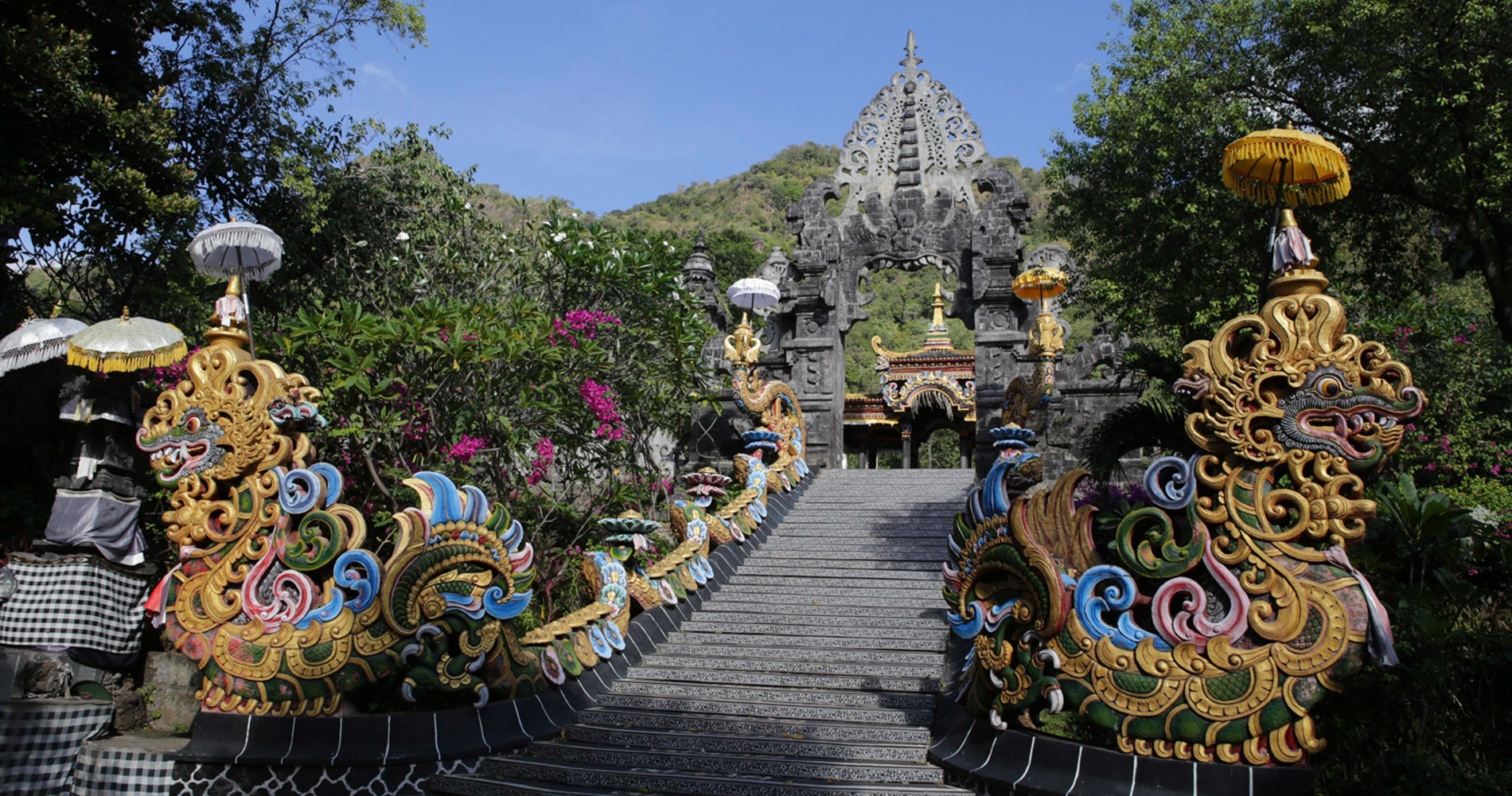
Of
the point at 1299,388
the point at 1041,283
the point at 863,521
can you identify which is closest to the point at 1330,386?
the point at 1299,388

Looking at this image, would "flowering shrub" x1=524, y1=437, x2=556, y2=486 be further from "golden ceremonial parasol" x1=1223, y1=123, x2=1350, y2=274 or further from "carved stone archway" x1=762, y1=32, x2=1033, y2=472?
"golden ceremonial parasol" x1=1223, y1=123, x2=1350, y2=274

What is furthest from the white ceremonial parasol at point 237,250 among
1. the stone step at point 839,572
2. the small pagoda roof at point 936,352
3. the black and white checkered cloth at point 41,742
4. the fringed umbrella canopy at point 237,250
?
the small pagoda roof at point 936,352

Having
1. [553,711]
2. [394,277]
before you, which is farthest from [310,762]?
[394,277]

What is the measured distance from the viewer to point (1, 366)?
7051mm

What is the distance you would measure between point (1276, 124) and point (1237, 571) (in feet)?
23.0

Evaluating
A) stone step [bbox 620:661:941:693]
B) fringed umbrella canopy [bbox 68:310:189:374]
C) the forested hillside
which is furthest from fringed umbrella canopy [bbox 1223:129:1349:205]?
the forested hillside

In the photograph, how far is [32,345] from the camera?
7.04 m

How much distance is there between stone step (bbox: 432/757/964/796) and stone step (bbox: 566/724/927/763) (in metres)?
0.27

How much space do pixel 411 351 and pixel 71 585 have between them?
3241mm

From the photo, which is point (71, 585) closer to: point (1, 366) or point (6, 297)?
point (1, 366)

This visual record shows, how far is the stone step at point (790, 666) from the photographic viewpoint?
6250 millimetres

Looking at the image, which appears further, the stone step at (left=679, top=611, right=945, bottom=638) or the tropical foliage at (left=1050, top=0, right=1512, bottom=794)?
the tropical foliage at (left=1050, top=0, right=1512, bottom=794)

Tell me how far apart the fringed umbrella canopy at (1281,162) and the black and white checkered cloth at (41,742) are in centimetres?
707

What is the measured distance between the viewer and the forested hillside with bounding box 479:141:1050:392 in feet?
126
